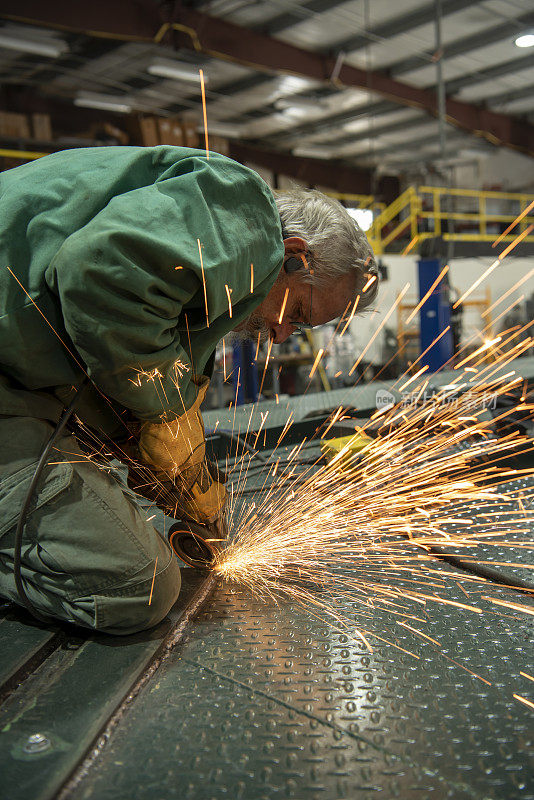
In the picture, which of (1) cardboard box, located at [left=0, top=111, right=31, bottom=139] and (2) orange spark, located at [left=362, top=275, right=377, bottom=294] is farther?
(1) cardboard box, located at [left=0, top=111, right=31, bottom=139]

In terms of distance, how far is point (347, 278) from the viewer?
179cm

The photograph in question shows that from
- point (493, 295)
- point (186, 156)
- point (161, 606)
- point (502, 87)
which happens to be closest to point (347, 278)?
point (186, 156)

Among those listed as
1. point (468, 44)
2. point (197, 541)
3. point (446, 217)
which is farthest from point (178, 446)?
point (468, 44)

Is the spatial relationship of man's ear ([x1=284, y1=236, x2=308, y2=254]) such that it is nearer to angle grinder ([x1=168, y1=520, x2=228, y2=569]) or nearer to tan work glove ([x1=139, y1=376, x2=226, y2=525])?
tan work glove ([x1=139, y1=376, x2=226, y2=525])

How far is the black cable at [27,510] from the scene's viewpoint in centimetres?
145

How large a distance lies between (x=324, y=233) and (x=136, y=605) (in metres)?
1.07

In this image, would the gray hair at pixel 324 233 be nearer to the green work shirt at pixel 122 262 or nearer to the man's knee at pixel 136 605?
the green work shirt at pixel 122 262

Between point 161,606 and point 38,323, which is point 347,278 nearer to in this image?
point 38,323

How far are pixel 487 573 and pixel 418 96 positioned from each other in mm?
10987

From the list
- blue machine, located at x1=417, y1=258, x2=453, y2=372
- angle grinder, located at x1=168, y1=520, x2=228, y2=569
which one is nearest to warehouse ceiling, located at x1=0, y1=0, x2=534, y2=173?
blue machine, located at x1=417, y1=258, x2=453, y2=372

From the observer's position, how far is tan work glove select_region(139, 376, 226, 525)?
1.77 m

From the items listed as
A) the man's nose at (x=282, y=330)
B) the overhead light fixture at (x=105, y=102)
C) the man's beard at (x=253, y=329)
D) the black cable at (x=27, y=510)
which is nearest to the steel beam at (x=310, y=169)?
the overhead light fixture at (x=105, y=102)

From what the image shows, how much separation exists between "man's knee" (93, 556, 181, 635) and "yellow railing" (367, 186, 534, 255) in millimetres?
3921

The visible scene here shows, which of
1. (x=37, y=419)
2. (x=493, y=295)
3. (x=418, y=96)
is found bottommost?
(x=493, y=295)
